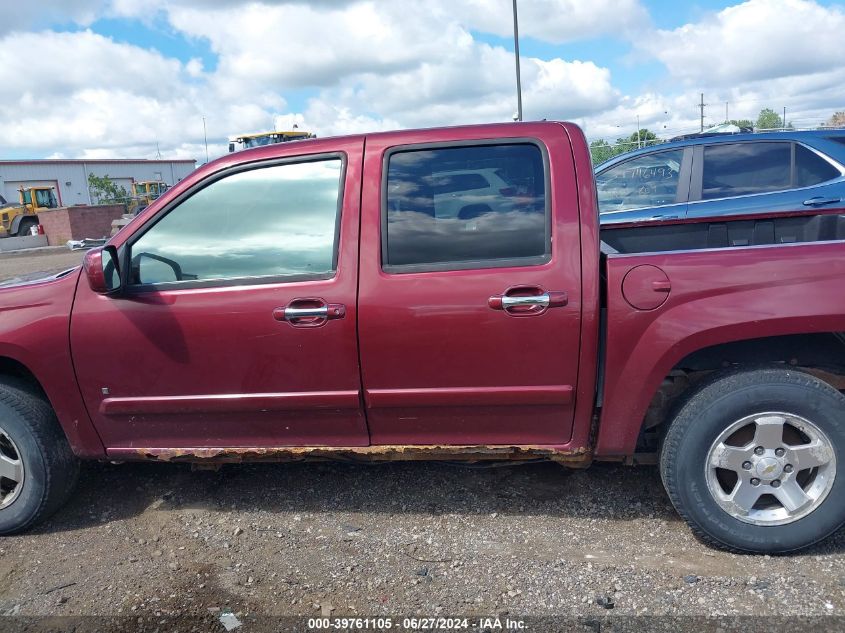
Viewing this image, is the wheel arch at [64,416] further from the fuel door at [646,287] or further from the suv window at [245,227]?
the fuel door at [646,287]

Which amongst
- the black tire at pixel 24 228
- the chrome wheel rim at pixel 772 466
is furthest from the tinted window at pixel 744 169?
the black tire at pixel 24 228

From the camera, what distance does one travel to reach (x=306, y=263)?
9.87 feet

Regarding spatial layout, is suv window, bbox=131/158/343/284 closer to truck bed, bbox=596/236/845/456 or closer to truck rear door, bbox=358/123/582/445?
truck rear door, bbox=358/123/582/445

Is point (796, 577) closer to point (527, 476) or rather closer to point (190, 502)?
point (527, 476)

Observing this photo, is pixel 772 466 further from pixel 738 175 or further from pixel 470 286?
pixel 738 175

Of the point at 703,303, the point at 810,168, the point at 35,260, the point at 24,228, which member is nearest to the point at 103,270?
the point at 703,303

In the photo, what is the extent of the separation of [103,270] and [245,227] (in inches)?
25.2

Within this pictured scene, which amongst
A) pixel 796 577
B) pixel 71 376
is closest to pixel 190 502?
pixel 71 376

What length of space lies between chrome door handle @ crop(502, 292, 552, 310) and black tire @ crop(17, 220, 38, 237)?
3326 cm

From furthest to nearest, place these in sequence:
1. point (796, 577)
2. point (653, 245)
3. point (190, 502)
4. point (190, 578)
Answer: point (653, 245), point (190, 502), point (190, 578), point (796, 577)

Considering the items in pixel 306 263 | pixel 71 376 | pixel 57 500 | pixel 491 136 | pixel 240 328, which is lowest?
pixel 57 500

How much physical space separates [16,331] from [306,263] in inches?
55.8

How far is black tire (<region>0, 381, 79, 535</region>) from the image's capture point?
321 cm

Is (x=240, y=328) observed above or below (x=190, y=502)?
above
